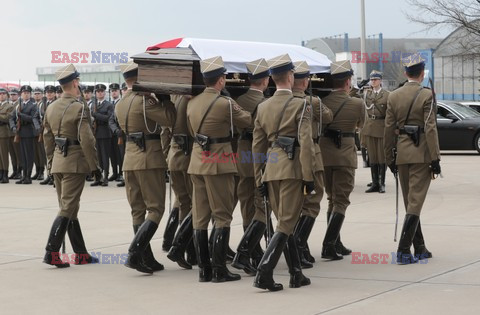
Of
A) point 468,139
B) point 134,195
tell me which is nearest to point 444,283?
point 134,195

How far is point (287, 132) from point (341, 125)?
1.87 metres

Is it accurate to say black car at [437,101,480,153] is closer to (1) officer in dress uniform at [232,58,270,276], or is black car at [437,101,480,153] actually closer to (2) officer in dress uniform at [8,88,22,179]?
(2) officer in dress uniform at [8,88,22,179]

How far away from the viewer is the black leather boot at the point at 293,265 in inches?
317

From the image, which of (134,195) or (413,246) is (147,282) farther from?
(413,246)

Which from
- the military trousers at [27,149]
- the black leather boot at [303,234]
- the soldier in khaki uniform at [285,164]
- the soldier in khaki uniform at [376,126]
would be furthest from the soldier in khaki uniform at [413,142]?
the military trousers at [27,149]

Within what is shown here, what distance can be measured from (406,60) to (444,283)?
2.44 m

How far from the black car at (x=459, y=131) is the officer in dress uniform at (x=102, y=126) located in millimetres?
10261

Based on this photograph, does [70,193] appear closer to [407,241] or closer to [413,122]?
[407,241]

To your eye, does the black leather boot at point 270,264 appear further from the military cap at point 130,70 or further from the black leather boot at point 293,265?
the military cap at point 130,70

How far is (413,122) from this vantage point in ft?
30.3

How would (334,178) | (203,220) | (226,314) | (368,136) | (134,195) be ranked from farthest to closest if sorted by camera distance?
1. (368,136)
2. (334,178)
3. (134,195)
4. (203,220)
5. (226,314)

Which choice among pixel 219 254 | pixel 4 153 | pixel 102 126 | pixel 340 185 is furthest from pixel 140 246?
pixel 4 153

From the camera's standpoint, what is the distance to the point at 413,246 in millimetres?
9555

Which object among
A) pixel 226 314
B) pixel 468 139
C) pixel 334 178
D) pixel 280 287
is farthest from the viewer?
pixel 468 139
